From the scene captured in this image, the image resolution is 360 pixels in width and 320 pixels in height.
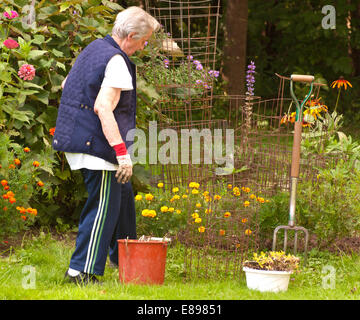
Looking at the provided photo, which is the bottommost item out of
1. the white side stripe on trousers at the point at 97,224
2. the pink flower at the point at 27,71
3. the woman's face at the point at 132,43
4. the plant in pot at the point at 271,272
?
the plant in pot at the point at 271,272

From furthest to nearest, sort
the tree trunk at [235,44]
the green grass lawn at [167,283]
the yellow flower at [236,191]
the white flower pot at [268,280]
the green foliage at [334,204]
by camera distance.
Result: the tree trunk at [235,44]
the green foliage at [334,204]
the yellow flower at [236,191]
the white flower pot at [268,280]
the green grass lawn at [167,283]

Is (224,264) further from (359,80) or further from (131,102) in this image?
(359,80)

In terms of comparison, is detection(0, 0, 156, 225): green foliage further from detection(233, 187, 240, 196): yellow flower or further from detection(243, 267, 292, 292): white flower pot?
detection(243, 267, 292, 292): white flower pot

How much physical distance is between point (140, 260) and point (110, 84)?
983 mm

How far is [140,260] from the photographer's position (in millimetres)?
3289

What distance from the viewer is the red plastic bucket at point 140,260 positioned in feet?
10.8

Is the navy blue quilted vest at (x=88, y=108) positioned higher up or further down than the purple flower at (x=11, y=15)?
further down

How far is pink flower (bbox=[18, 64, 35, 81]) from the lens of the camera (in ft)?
13.7

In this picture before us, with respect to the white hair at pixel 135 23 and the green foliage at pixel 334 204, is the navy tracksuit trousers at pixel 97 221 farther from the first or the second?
the green foliage at pixel 334 204

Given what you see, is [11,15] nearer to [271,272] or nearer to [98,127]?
[98,127]

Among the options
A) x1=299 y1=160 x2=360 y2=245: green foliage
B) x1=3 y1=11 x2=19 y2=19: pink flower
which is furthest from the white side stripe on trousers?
x1=3 y1=11 x2=19 y2=19: pink flower

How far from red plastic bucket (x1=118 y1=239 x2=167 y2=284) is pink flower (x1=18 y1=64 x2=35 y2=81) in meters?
1.55

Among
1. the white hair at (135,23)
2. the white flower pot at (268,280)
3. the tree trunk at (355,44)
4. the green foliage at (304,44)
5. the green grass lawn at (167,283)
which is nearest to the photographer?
the green grass lawn at (167,283)

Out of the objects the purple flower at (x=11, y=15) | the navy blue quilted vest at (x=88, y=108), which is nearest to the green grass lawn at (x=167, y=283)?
the navy blue quilted vest at (x=88, y=108)
